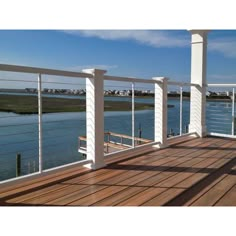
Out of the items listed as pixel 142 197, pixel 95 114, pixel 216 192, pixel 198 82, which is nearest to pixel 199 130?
pixel 198 82

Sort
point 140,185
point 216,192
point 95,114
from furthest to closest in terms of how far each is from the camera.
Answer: point 95,114, point 140,185, point 216,192

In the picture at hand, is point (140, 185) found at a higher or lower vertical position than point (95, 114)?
lower

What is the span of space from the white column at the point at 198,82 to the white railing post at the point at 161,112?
4.22 ft

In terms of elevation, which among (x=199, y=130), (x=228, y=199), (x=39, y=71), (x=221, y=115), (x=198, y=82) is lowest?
(x=228, y=199)

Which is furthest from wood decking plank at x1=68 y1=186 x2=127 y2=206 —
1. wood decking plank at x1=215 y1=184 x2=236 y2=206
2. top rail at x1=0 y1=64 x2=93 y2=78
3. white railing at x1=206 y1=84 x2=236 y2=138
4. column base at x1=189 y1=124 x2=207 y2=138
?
white railing at x1=206 y1=84 x2=236 y2=138

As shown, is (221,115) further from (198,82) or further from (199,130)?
(198,82)

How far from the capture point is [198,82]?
17.4 feet

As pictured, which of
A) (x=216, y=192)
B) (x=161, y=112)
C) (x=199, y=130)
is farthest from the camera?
(x=199, y=130)

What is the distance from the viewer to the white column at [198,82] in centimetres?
521

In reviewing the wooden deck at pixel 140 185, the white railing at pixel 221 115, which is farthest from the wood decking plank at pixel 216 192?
the white railing at pixel 221 115

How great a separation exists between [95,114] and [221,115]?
3264mm

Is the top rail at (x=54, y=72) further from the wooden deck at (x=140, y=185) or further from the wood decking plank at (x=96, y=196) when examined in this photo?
the wood decking plank at (x=96, y=196)
